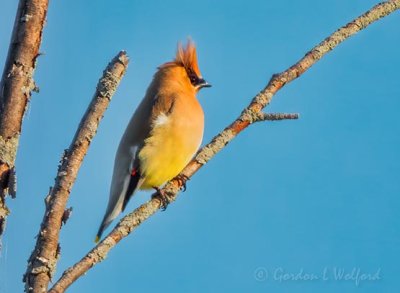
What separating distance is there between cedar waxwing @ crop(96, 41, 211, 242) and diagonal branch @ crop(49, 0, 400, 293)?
0.89 metres

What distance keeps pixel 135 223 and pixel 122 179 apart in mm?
2230

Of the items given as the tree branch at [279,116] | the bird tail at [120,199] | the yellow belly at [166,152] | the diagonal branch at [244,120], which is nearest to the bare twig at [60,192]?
the diagonal branch at [244,120]

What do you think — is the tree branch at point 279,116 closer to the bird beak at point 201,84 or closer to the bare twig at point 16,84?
the bare twig at point 16,84

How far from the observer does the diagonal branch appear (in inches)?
98.5

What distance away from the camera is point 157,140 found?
5293 millimetres

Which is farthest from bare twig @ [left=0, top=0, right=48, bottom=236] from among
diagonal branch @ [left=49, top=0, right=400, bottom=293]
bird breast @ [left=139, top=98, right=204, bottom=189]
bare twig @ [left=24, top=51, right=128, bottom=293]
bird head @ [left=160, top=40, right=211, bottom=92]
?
bird head @ [left=160, top=40, right=211, bottom=92]

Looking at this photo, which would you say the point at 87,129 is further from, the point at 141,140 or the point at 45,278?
the point at 141,140

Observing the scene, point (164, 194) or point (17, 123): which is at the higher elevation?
point (164, 194)

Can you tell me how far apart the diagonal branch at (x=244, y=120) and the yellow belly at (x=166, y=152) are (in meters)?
1.21

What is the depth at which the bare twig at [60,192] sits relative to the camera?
7.25 ft

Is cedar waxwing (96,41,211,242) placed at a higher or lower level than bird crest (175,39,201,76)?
lower

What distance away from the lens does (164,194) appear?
3736 millimetres

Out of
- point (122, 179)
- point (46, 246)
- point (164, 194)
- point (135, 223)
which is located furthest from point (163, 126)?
point (46, 246)

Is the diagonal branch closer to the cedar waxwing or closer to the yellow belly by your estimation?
the cedar waxwing
